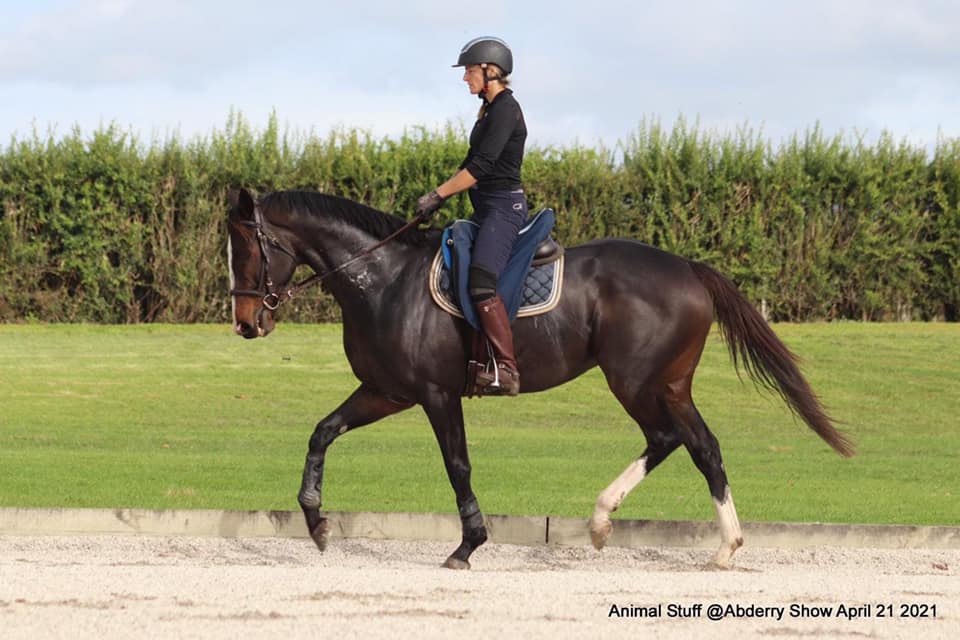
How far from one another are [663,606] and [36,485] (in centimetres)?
711

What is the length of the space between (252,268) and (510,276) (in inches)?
63.4

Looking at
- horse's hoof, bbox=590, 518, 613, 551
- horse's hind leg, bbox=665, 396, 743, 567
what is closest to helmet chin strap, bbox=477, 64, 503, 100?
horse's hind leg, bbox=665, 396, 743, 567

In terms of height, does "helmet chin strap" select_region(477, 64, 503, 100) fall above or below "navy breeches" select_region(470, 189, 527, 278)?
above

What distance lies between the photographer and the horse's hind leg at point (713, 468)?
362 inches

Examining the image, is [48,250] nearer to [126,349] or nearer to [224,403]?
[126,349]

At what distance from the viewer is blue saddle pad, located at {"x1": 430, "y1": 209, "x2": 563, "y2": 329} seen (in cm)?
925

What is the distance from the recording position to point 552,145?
28438mm

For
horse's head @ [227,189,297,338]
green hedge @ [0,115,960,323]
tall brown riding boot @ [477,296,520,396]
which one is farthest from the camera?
green hedge @ [0,115,960,323]

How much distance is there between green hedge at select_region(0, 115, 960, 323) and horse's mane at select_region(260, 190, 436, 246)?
1718 centimetres

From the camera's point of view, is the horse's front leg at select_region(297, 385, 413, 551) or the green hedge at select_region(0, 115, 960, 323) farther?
the green hedge at select_region(0, 115, 960, 323)

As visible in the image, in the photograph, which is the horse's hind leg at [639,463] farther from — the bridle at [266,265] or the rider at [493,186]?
the bridle at [266,265]

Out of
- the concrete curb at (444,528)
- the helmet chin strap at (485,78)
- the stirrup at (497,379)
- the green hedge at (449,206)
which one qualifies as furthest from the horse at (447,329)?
the green hedge at (449,206)

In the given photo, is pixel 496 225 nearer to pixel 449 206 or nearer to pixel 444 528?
pixel 444 528

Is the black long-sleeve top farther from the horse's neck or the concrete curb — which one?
the concrete curb
